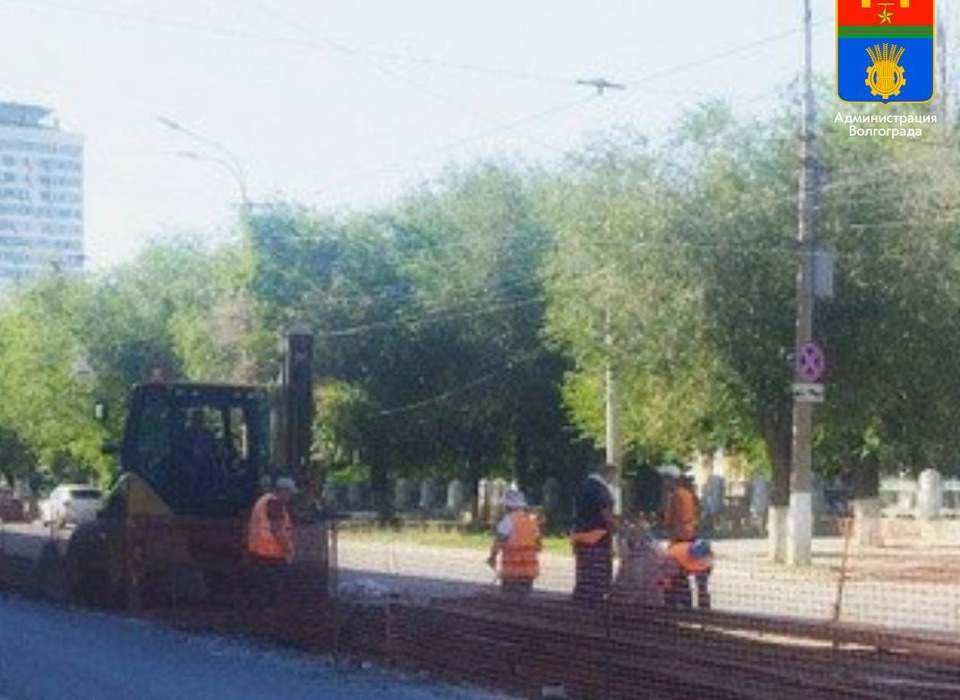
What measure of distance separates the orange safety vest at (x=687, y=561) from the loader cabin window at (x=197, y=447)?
6595mm

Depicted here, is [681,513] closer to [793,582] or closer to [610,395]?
[793,582]

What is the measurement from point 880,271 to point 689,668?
22469mm

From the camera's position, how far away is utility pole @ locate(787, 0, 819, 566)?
30.0 metres

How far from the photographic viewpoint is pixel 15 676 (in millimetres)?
14609

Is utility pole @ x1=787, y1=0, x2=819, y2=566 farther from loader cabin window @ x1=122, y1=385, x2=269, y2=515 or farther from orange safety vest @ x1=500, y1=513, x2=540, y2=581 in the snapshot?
orange safety vest @ x1=500, y1=513, x2=540, y2=581

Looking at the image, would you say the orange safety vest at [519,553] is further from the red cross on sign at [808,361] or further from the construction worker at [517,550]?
the red cross on sign at [808,361]

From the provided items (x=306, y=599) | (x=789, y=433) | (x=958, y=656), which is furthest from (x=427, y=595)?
(x=789, y=433)

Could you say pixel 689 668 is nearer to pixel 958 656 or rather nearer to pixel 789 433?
pixel 958 656

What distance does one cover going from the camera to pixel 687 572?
1609 centimetres

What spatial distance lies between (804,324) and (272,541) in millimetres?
14056

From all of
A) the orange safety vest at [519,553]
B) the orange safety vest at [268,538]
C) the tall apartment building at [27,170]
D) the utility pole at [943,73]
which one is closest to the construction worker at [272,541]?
the orange safety vest at [268,538]

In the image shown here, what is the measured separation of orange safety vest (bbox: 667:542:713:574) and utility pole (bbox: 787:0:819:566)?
13.7m

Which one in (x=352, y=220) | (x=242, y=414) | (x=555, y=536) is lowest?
(x=555, y=536)

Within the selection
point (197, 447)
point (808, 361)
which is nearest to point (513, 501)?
point (197, 447)
